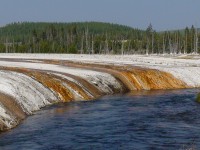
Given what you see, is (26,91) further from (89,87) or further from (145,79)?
(145,79)

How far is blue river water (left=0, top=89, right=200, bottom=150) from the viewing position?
22.9 meters

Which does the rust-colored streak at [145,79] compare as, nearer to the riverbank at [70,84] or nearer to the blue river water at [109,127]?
the riverbank at [70,84]

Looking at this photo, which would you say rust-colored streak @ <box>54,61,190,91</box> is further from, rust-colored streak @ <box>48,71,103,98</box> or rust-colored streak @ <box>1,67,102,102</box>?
rust-colored streak @ <box>1,67,102,102</box>

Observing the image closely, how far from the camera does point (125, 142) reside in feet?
77.2

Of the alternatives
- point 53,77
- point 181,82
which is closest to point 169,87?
point 181,82

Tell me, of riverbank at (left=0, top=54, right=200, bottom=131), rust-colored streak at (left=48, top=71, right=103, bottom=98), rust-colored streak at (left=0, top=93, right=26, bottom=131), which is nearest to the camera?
rust-colored streak at (left=0, top=93, right=26, bottom=131)

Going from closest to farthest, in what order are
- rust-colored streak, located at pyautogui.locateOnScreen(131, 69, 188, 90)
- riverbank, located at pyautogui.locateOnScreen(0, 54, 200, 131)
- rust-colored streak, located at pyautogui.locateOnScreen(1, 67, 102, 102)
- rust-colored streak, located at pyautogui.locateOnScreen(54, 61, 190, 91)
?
riverbank, located at pyautogui.locateOnScreen(0, 54, 200, 131) → rust-colored streak, located at pyautogui.locateOnScreen(1, 67, 102, 102) → rust-colored streak, located at pyautogui.locateOnScreen(54, 61, 190, 91) → rust-colored streak, located at pyautogui.locateOnScreen(131, 69, 188, 90)

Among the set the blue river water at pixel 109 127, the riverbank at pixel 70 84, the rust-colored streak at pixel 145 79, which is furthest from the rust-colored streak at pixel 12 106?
the rust-colored streak at pixel 145 79

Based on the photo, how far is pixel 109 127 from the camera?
90.7ft

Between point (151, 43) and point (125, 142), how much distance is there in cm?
17612

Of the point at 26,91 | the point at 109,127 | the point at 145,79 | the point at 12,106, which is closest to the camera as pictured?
the point at 109,127

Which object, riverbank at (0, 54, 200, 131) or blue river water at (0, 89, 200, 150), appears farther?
riverbank at (0, 54, 200, 131)

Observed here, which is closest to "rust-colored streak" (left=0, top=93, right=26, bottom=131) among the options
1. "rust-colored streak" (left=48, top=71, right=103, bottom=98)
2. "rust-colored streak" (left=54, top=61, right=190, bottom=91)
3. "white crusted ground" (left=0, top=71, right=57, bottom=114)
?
"white crusted ground" (left=0, top=71, right=57, bottom=114)

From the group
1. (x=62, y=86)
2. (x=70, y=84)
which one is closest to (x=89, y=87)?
(x=70, y=84)
